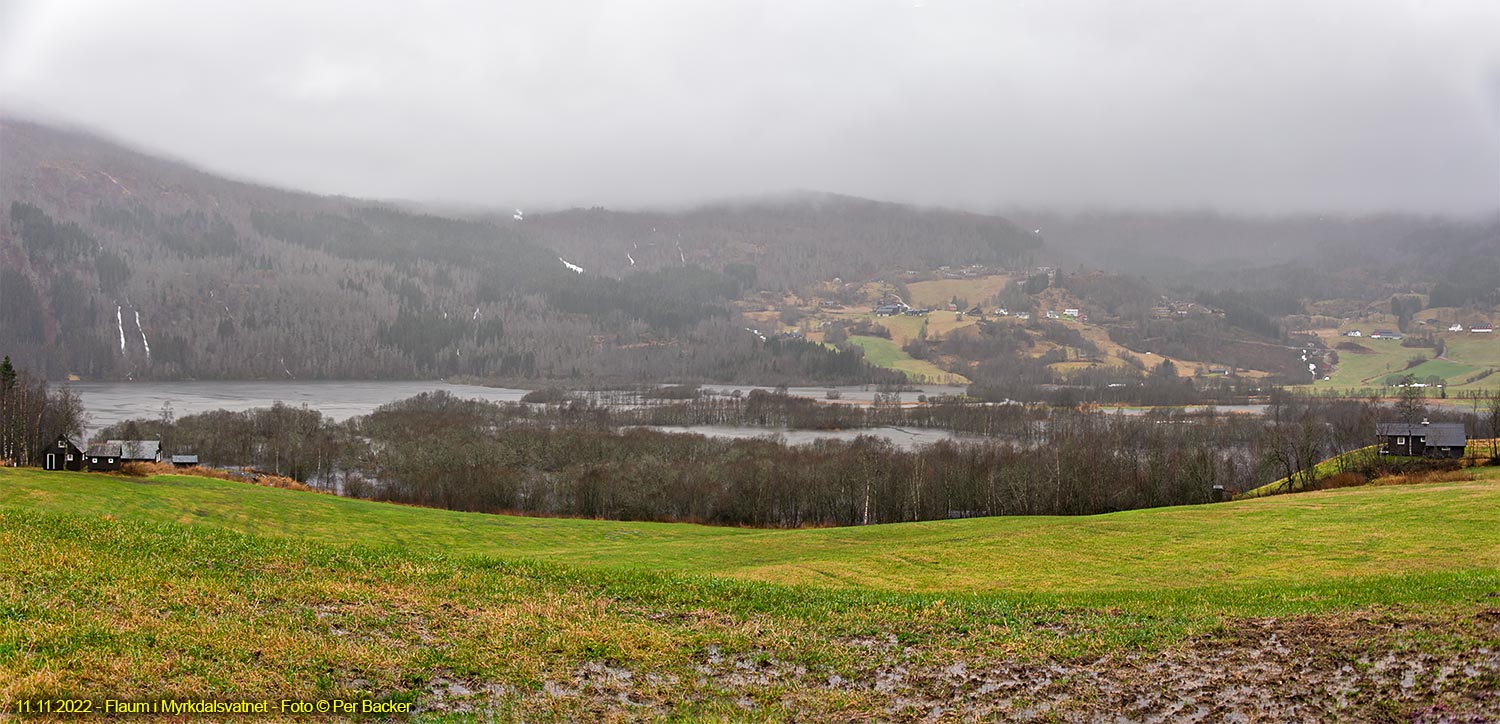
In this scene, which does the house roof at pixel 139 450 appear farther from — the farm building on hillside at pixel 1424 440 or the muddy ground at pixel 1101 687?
the farm building on hillside at pixel 1424 440

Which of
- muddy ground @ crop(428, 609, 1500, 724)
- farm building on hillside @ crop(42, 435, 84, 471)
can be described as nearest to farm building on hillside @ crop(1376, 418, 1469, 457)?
muddy ground @ crop(428, 609, 1500, 724)

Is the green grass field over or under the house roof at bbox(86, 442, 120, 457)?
over

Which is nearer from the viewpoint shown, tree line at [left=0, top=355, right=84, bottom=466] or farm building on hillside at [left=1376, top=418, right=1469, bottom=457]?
tree line at [left=0, top=355, right=84, bottom=466]

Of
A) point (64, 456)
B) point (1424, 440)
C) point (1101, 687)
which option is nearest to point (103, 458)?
point (64, 456)

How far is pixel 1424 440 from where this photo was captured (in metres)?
85.9

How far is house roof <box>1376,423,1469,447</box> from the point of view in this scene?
84.6 m

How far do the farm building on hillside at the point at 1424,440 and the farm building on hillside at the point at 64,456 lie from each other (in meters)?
125

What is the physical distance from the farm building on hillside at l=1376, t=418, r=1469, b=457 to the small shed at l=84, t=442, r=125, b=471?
122214mm

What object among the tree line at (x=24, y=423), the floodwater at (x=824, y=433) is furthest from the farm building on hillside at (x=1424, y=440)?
the tree line at (x=24, y=423)

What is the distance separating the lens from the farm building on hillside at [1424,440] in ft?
276

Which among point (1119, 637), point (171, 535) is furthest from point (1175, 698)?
point (171, 535)

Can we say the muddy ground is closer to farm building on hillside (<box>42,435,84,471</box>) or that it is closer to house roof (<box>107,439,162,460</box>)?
farm building on hillside (<box>42,435,84,471</box>)

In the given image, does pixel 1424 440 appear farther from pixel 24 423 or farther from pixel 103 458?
pixel 24 423

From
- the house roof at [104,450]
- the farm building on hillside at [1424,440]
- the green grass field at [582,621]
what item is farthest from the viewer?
the farm building on hillside at [1424,440]
